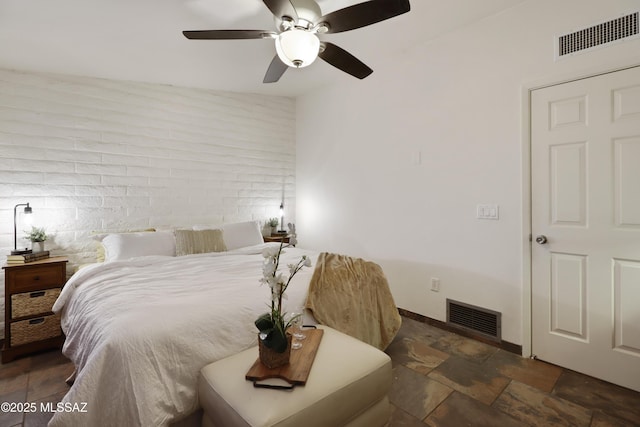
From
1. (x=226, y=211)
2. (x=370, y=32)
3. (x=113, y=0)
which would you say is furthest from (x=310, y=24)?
(x=226, y=211)

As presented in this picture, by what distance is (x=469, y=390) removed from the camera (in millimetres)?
1952

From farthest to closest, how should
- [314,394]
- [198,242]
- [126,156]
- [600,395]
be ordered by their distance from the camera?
[126,156], [198,242], [600,395], [314,394]

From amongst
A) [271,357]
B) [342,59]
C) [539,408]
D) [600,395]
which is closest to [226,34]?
[342,59]

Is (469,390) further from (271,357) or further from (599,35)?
(599,35)

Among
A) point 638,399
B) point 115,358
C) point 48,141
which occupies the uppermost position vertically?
point 48,141

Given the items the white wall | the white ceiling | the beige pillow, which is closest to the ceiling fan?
the white ceiling

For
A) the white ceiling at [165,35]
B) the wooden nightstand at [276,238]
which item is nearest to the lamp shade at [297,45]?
the white ceiling at [165,35]

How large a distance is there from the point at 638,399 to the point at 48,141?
5.00 metres

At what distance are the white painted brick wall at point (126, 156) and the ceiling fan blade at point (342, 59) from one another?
223cm

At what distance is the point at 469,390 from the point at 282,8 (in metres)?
2.58

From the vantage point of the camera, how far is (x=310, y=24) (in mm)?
1854

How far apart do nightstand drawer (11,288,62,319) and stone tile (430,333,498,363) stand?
3286 millimetres

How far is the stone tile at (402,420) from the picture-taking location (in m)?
1.66

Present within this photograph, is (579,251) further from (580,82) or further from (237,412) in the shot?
(237,412)
